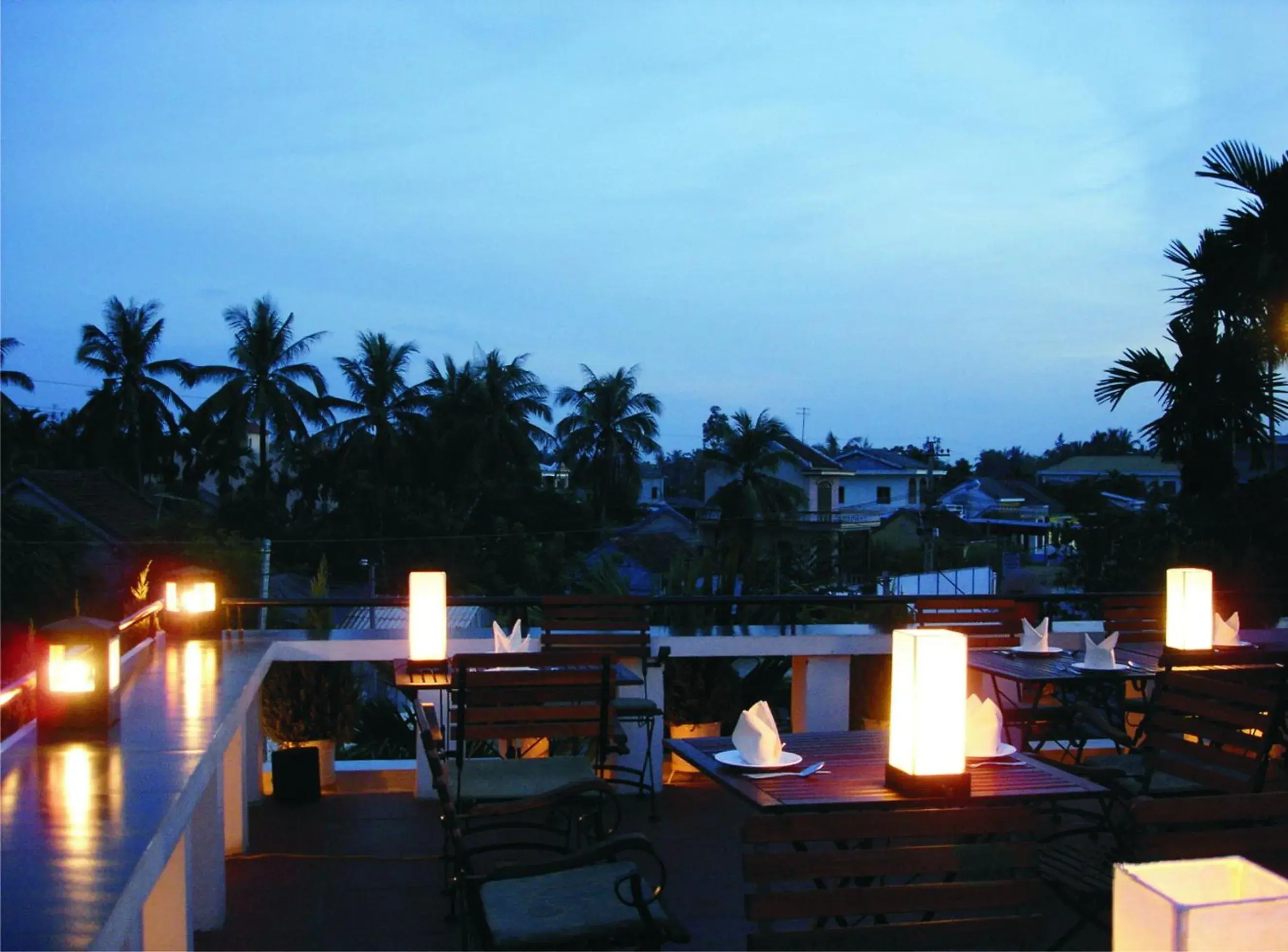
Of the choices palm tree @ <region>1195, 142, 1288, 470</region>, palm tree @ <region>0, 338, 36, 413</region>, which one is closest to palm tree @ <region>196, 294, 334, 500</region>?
palm tree @ <region>0, 338, 36, 413</region>

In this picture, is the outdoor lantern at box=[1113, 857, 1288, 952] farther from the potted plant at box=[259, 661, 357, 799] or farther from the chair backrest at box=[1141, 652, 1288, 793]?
the potted plant at box=[259, 661, 357, 799]

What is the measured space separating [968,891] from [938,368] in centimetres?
3860

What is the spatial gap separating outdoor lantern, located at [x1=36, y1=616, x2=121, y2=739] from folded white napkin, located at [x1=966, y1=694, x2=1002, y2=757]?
245 cm

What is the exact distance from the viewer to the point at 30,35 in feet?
13.1

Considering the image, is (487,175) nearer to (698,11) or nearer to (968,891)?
(698,11)

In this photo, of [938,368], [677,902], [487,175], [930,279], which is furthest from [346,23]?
[938,368]

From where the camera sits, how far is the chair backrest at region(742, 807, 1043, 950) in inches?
88.4

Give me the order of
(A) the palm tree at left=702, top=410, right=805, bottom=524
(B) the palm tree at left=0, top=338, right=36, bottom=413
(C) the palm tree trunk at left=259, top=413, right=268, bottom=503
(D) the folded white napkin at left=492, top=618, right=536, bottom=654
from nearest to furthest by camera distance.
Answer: (D) the folded white napkin at left=492, top=618, right=536, bottom=654 → (B) the palm tree at left=0, top=338, right=36, bottom=413 → (C) the palm tree trunk at left=259, top=413, right=268, bottom=503 → (A) the palm tree at left=702, top=410, right=805, bottom=524

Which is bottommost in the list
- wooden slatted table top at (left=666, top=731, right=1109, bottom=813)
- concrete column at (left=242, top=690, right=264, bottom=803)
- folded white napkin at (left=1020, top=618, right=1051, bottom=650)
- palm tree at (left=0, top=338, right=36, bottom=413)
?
concrete column at (left=242, top=690, right=264, bottom=803)

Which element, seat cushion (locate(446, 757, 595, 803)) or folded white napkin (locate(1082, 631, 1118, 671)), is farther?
folded white napkin (locate(1082, 631, 1118, 671))

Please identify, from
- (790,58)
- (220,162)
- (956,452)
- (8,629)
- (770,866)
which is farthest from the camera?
(956,452)

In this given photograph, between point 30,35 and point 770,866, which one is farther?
point 30,35

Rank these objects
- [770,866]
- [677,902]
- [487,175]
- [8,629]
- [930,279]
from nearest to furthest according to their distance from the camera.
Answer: [770,866]
[677,902]
[487,175]
[8,629]
[930,279]

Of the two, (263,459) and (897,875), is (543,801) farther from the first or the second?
(263,459)
